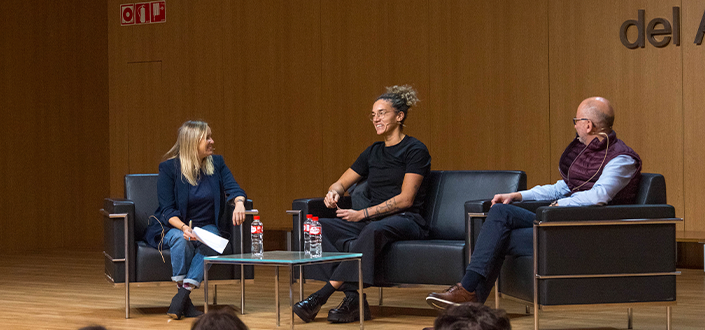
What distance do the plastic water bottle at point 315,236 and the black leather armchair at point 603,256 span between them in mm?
1093

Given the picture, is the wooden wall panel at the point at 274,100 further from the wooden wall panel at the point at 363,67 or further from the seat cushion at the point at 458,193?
the seat cushion at the point at 458,193

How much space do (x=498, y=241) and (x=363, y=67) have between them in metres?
4.81

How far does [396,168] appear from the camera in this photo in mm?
4762

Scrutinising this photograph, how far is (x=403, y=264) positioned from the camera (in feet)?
14.8

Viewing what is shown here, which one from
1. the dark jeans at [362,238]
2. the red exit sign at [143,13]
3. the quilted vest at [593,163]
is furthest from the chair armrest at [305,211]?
the red exit sign at [143,13]

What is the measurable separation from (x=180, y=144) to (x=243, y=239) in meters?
0.64

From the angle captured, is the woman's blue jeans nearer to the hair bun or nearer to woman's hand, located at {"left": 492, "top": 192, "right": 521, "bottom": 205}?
the hair bun

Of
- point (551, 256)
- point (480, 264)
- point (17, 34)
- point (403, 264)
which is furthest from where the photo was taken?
point (17, 34)

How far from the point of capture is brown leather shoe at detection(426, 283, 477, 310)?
399 centimetres

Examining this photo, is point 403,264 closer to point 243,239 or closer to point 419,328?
point 419,328

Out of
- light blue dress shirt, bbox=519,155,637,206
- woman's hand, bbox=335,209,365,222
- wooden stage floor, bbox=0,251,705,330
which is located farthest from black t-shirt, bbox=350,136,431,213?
light blue dress shirt, bbox=519,155,637,206

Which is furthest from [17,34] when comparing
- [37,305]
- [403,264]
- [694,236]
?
[694,236]

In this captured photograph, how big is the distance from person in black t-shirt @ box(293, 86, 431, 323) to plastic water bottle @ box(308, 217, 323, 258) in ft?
0.53

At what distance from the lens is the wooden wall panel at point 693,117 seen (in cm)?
702
